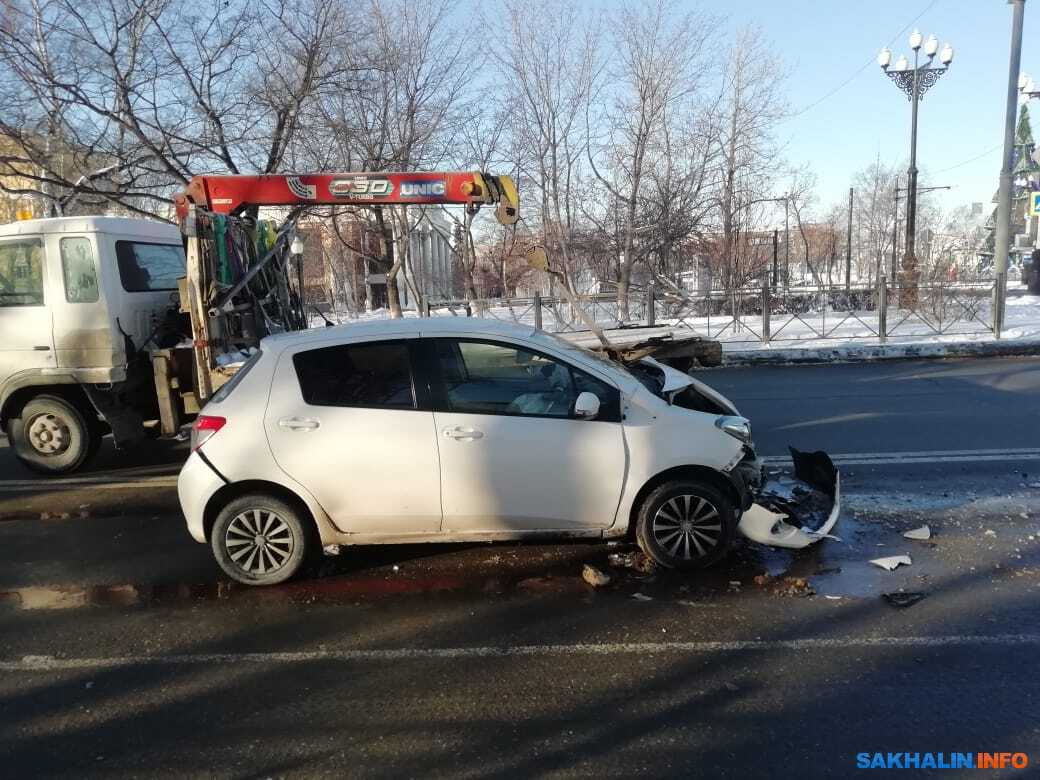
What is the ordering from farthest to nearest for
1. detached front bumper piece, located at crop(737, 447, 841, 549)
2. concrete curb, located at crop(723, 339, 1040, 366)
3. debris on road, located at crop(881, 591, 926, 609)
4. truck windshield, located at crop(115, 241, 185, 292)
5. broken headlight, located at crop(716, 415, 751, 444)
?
1. concrete curb, located at crop(723, 339, 1040, 366)
2. truck windshield, located at crop(115, 241, 185, 292)
3. detached front bumper piece, located at crop(737, 447, 841, 549)
4. broken headlight, located at crop(716, 415, 751, 444)
5. debris on road, located at crop(881, 591, 926, 609)

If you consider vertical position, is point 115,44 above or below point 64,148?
above

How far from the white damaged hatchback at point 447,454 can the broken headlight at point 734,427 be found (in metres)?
0.01

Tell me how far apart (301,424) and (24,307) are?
175 inches

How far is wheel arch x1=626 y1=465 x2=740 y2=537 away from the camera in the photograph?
4.67 metres

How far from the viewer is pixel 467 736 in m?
3.14

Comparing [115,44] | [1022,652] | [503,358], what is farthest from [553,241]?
[1022,652]

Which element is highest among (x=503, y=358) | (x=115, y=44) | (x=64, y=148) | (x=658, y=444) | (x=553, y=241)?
(x=115, y=44)

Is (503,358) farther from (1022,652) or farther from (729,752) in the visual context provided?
(1022,652)

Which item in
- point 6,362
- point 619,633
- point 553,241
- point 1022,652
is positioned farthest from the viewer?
point 553,241

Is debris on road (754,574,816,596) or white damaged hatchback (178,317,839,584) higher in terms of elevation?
white damaged hatchback (178,317,839,584)

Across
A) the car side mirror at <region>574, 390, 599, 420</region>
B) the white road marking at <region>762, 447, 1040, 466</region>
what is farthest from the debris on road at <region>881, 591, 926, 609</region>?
the white road marking at <region>762, 447, 1040, 466</region>

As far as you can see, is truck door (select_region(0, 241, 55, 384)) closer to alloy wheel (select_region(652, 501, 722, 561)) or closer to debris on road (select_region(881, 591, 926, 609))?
alloy wheel (select_region(652, 501, 722, 561))

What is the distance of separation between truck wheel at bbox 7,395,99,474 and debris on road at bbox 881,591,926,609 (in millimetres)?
7293

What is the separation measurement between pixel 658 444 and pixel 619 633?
1163 mm
